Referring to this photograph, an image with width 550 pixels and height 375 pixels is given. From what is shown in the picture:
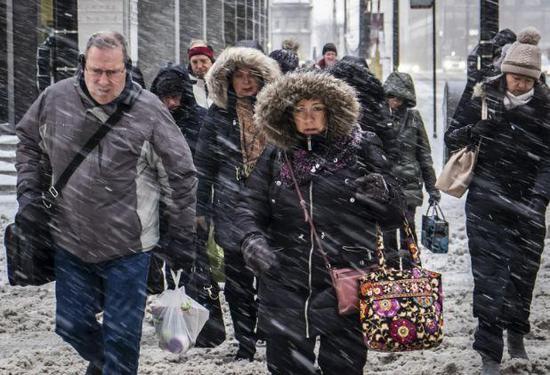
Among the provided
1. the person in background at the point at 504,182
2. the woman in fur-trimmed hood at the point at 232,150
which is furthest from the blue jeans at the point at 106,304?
the person in background at the point at 504,182

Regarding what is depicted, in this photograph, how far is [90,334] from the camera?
16.6 feet

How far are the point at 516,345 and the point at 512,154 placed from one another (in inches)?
52.5

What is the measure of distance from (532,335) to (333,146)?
3.59 m

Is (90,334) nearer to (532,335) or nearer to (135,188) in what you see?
(135,188)

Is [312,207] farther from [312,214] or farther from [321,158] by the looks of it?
[321,158]

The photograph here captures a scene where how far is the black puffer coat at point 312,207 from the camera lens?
4582 mm

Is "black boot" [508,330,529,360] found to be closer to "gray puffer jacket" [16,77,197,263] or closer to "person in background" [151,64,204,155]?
"person in background" [151,64,204,155]

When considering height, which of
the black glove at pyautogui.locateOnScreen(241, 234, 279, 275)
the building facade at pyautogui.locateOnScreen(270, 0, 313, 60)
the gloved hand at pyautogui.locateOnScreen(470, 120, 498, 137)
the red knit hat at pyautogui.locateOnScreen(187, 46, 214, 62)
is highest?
the building facade at pyautogui.locateOnScreen(270, 0, 313, 60)

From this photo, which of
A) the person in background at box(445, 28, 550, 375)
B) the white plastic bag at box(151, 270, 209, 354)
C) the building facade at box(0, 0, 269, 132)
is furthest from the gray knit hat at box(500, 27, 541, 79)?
the building facade at box(0, 0, 269, 132)

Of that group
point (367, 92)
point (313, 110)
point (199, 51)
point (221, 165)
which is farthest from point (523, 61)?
point (199, 51)

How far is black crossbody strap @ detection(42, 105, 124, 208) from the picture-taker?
481cm

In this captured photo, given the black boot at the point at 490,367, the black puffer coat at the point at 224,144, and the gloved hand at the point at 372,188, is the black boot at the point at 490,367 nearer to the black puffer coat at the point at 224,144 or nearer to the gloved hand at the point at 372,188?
the black puffer coat at the point at 224,144

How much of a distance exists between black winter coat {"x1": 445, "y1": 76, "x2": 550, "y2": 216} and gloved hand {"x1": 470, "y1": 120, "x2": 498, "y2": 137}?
23 millimetres

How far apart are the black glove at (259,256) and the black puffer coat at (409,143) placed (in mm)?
4317
